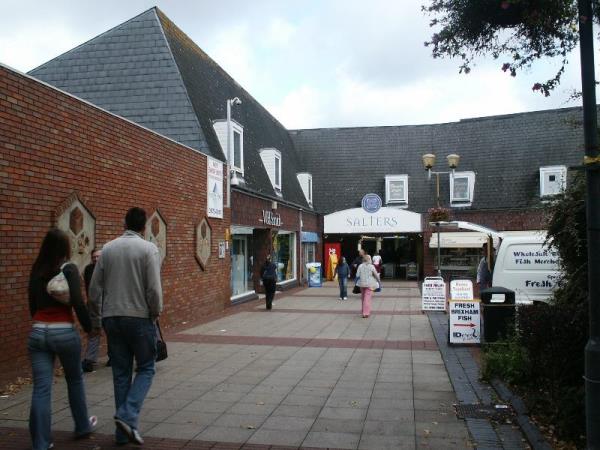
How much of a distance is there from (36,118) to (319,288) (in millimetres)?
18539

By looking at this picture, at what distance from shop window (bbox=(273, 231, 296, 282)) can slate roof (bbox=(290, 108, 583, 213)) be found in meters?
6.17

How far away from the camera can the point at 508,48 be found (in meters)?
4.95

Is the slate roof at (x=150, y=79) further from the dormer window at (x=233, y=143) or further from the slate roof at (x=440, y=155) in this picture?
the slate roof at (x=440, y=155)

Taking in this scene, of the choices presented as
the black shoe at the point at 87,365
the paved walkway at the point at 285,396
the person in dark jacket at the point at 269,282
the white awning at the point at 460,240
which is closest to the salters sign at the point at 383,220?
the white awning at the point at 460,240

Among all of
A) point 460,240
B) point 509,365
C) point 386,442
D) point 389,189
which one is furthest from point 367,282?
point 389,189

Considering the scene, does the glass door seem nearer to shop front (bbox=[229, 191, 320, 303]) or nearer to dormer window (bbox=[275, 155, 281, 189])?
shop front (bbox=[229, 191, 320, 303])

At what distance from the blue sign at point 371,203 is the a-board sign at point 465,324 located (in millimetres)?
19516

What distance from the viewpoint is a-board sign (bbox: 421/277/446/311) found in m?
16.0

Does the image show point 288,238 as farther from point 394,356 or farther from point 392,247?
point 394,356

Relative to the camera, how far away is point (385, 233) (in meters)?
30.5

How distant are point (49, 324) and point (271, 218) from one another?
16.3 m

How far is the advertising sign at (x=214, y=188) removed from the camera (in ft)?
47.1

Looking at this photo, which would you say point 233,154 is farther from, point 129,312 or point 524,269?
point 129,312

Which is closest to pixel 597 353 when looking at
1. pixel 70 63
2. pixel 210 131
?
pixel 210 131
